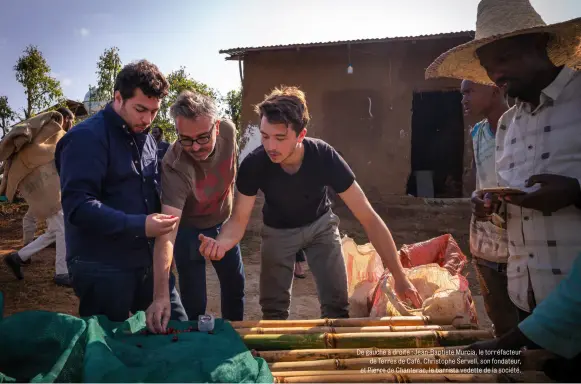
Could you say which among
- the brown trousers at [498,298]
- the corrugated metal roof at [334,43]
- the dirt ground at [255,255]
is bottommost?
the dirt ground at [255,255]

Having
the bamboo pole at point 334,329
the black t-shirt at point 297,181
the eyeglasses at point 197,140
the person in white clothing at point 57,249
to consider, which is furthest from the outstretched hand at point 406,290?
the person in white clothing at point 57,249

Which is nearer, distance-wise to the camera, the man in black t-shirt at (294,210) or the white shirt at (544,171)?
the white shirt at (544,171)

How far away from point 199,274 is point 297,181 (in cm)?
103

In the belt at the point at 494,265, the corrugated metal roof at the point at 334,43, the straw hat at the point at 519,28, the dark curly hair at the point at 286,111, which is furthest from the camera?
the corrugated metal roof at the point at 334,43

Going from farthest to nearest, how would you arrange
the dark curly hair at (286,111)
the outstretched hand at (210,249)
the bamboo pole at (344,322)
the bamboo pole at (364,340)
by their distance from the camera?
the dark curly hair at (286,111) → the outstretched hand at (210,249) → the bamboo pole at (344,322) → the bamboo pole at (364,340)

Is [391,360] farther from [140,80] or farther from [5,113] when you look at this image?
[5,113]

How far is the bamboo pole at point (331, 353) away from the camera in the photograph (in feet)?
5.49

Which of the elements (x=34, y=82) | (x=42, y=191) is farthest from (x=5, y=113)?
(x=42, y=191)

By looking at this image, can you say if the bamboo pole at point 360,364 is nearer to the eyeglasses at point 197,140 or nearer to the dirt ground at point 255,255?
the eyeglasses at point 197,140

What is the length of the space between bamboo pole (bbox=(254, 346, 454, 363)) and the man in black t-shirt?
645 millimetres

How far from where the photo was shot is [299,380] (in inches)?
56.4

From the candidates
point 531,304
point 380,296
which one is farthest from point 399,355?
point 380,296

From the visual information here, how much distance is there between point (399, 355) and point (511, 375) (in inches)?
16.2

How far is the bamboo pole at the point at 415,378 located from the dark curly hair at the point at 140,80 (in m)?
1.47
